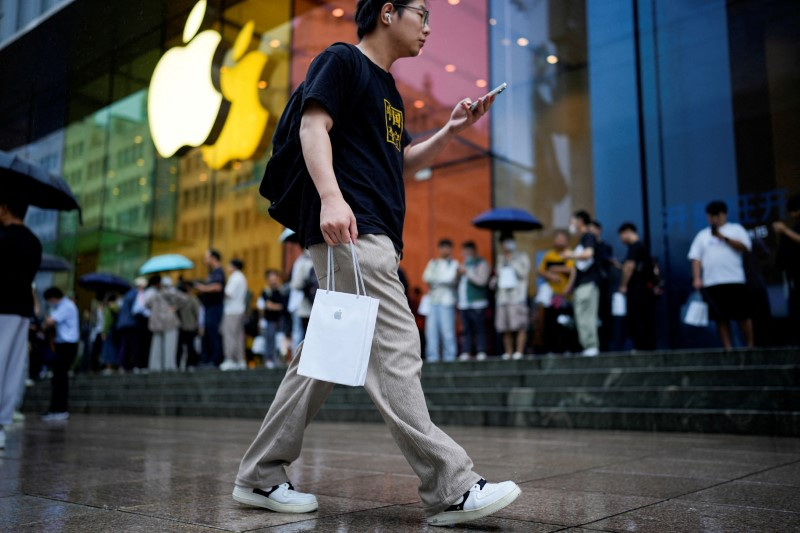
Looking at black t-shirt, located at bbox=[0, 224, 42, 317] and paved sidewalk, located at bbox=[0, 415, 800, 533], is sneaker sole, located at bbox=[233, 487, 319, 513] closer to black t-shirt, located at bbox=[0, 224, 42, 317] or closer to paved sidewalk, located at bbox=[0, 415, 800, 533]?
paved sidewalk, located at bbox=[0, 415, 800, 533]

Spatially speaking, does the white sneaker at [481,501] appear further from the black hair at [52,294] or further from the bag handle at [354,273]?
the black hair at [52,294]

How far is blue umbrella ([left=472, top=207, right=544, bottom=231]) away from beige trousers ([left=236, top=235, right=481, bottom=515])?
8704mm

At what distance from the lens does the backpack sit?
265cm

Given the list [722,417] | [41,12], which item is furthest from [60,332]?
[722,417]

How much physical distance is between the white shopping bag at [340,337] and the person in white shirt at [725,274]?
6.89 m

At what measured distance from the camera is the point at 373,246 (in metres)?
2.53

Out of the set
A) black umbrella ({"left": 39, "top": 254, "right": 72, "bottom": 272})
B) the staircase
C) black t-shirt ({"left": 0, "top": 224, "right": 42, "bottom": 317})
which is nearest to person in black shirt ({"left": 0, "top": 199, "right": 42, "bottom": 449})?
black t-shirt ({"left": 0, "top": 224, "right": 42, "bottom": 317})

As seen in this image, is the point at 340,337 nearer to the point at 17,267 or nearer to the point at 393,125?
the point at 393,125

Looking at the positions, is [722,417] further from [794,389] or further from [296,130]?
[296,130]

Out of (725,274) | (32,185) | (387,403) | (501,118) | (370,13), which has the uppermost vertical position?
(501,118)

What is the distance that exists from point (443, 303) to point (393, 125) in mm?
8516

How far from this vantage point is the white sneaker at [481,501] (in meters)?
2.32

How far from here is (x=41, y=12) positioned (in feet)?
15.3

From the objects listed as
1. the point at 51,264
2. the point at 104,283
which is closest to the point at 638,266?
the point at 51,264
